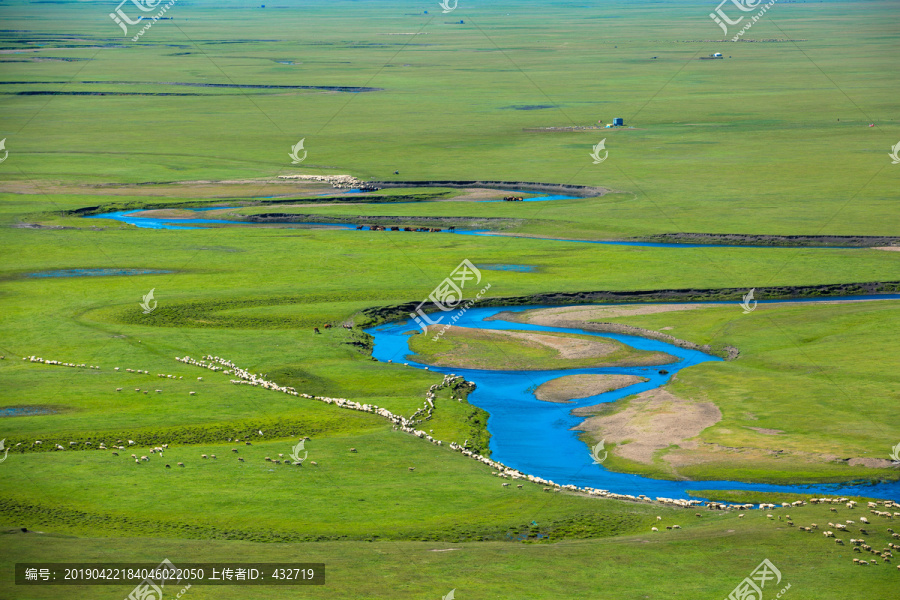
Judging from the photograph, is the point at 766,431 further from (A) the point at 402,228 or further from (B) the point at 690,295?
Result: (A) the point at 402,228

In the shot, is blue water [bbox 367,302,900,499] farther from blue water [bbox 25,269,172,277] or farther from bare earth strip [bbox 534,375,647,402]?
blue water [bbox 25,269,172,277]

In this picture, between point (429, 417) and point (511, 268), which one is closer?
point (429, 417)

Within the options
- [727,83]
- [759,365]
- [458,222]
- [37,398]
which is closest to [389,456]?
[37,398]

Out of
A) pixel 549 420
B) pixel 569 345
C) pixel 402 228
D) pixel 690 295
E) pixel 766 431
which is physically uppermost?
pixel 402 228

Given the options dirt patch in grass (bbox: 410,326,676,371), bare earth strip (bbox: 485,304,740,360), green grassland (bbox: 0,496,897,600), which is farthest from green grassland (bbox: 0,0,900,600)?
dirt patch in grass (bbox: 410,326,676,371)

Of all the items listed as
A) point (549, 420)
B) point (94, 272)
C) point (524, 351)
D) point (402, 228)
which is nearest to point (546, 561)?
point (549, 420)

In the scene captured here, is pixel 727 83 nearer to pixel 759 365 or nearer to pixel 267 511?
pixel 759 365
